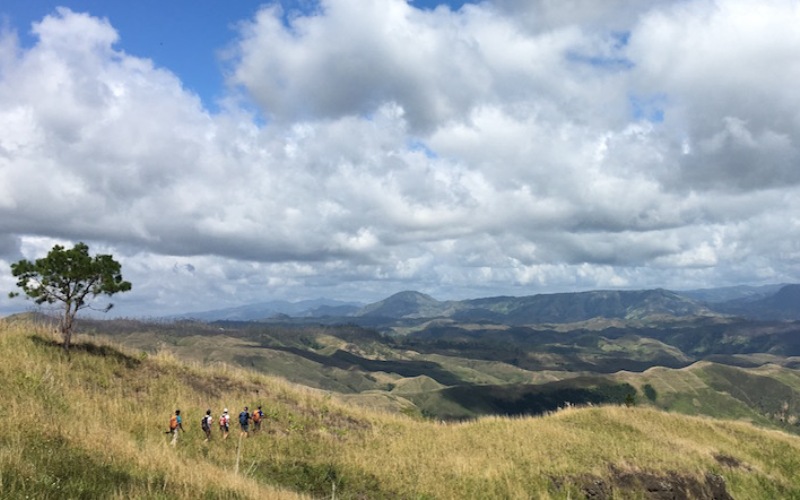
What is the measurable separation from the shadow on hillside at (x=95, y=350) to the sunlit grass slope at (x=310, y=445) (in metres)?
0.18

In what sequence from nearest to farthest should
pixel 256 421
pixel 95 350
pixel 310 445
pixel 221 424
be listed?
pixel 221 424 < pixel 310 445 < pixel 256 421 < pixel 95 350

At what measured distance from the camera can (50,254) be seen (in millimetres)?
30484

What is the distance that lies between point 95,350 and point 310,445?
16.8 m

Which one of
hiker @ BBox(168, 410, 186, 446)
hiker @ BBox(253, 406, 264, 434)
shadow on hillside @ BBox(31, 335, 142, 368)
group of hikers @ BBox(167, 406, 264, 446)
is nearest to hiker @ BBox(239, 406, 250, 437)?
group of hikers @ BBox(167, 406, 264, 446)

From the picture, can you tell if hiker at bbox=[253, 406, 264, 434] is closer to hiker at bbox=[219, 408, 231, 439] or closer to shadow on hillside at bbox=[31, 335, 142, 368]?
hiker at bbox=[219, 408, 231, 439]

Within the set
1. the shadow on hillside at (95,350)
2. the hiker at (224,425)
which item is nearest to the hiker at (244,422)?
the hiker at (224,425)

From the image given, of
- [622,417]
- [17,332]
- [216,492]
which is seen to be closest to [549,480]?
[622,417]

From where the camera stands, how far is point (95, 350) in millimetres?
33188

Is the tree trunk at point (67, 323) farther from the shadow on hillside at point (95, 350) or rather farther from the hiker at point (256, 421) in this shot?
the hiker at point (256, 421)

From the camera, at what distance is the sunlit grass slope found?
1430 cm

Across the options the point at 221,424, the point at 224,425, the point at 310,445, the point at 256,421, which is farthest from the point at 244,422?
the point at 310,445

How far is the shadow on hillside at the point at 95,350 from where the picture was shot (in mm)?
30908

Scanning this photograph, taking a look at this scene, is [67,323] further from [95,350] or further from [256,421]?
[256,421]

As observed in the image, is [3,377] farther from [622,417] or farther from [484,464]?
[622,417]
